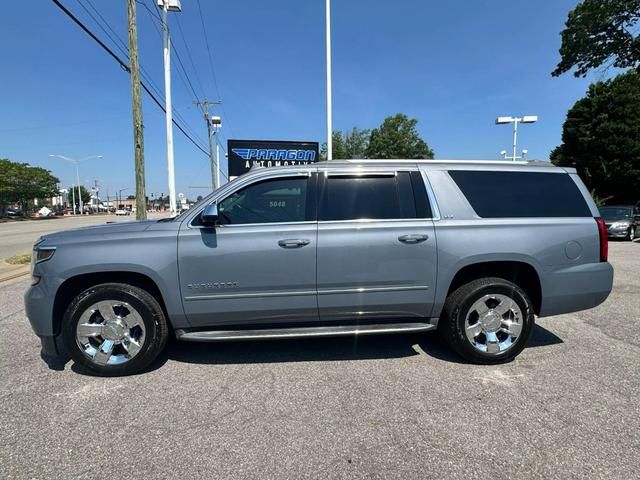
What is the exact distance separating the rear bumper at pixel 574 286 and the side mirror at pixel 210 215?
3.19 metres

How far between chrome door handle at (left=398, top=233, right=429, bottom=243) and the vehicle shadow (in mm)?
1216

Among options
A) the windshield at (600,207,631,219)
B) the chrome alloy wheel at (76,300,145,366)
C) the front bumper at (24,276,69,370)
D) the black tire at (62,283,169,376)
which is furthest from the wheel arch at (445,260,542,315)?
the windshield at (600,207,631,219)

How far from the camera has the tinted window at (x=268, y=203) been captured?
3.61 meters

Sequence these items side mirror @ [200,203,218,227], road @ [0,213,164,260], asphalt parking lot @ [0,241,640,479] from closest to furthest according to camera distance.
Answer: asphalt parking lot @ [0,241,640,479], side mirror @ [200,203,218,227], road @ [0,213,164,260]

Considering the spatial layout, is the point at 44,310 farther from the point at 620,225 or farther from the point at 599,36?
the point at 599,36

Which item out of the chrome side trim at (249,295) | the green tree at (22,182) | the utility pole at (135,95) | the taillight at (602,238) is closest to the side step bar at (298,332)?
the chrome side trim at (249,295)

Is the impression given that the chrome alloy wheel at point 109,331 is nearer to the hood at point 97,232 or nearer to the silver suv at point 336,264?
the silver suv at point 336,264

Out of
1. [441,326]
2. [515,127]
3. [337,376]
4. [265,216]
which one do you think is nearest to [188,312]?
[265,216]

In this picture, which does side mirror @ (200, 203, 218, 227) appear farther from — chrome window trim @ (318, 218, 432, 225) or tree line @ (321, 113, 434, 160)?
tree line @ (321, 113, 434, 160)

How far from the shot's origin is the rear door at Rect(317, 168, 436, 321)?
3527 mm

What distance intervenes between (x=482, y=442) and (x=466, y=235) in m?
1.79

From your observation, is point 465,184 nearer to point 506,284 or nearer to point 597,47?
point 506,284

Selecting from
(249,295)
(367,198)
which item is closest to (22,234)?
(249,295)

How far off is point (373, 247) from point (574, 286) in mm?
2054
